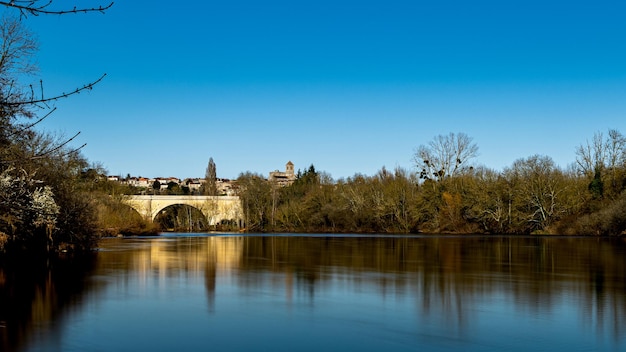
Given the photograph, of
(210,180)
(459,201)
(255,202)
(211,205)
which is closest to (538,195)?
(459,201)

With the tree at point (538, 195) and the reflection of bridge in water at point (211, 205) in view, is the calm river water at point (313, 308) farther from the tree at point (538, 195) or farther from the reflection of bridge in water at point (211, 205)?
the reflection of bridge in water at point (211, 205)

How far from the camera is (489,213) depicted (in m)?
63.2

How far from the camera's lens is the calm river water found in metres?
9.17

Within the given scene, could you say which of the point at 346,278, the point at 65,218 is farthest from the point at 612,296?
the point at 65,218

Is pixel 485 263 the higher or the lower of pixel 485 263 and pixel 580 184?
the lower

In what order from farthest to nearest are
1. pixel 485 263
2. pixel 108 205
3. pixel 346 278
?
pixel 108 205 < pixel 485 263 < pixel 346 278

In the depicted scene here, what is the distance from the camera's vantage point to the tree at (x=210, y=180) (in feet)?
313

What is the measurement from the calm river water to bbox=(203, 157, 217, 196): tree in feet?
243

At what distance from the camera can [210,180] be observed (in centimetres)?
10612

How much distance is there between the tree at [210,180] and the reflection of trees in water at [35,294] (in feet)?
236

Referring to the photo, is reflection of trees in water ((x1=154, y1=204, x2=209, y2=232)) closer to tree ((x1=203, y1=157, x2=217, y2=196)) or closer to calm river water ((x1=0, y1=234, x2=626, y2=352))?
tree ((x1=203, y1=157, x2=217, y2=196))

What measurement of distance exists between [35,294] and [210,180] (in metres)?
92.6

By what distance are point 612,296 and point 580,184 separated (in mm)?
50043

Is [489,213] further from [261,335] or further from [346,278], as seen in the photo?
[261,335]
